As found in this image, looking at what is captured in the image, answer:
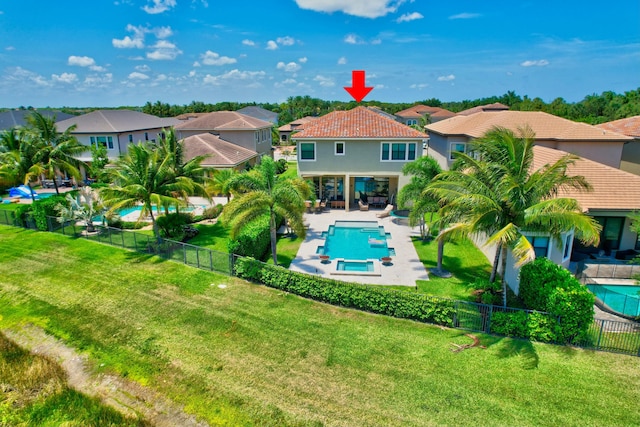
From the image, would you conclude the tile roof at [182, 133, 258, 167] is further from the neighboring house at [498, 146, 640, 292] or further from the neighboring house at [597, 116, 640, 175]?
the neighboring house at [597, 116, 640, 175]

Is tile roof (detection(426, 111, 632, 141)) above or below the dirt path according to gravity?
above

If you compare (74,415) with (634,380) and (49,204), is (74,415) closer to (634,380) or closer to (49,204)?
(634,380)

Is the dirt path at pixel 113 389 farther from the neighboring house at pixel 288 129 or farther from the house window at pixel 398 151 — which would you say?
the neighboring house at pixel 288 129

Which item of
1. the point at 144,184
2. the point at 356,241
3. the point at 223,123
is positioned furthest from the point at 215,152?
the point at 356,241

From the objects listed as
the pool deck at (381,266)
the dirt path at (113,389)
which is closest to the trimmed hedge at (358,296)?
the pool deck at (381,266)

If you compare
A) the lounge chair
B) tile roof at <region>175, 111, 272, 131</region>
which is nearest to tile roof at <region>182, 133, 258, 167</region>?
tile roof at <region>175, 111, 272, 131</region>

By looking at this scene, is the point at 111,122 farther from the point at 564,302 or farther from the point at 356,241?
the point at 564,302
